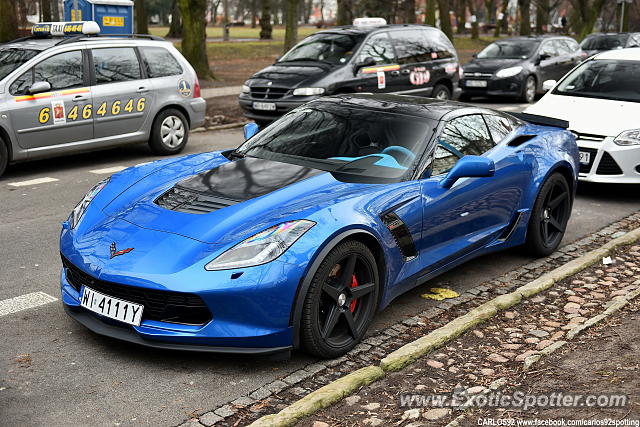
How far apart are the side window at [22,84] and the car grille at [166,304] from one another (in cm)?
619

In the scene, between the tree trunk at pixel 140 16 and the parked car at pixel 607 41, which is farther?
the tree trunk at pixel 140 16

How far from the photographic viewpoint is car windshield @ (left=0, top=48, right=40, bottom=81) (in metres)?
9.91

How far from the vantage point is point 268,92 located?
13781 millimetres

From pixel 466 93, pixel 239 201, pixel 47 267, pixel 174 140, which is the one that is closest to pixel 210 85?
pixel 466 93

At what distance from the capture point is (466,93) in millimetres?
19578

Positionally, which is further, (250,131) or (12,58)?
(12,58)

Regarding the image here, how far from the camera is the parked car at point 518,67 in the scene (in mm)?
19156

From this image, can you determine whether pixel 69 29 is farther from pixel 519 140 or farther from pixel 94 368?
pixel 94 368

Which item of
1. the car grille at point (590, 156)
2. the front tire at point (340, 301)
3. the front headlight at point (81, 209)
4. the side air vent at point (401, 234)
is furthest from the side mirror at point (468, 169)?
the car grille at point (590, 156)

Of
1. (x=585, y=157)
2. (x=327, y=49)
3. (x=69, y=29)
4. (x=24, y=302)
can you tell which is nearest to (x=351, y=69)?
(x=327, y=49)

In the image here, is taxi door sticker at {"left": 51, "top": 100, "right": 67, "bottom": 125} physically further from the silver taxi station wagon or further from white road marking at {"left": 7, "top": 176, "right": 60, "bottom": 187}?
white road marking at {"left": 7, "top": 176, "right": 60, "bottom": 187}

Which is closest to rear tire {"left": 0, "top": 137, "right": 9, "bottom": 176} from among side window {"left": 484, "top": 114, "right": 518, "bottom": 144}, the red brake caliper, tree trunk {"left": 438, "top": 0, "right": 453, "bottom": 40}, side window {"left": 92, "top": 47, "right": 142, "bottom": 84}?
side window {"left": 92, "top": 47, "right": 142, "bottom": 84}

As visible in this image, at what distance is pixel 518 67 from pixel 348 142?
14.7 metres

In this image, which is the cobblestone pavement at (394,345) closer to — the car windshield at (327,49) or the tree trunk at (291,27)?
the car windshield at (327,49)
